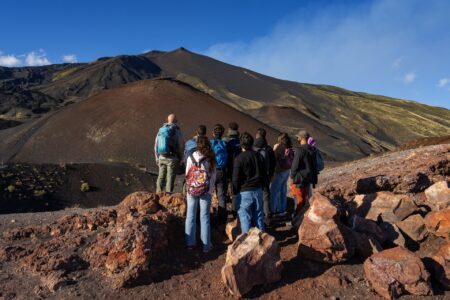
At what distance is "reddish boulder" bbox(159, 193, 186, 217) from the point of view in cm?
695

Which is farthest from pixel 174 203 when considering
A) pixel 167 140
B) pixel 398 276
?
pixel 398 276

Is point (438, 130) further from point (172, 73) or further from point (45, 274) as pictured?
point (45, 274)

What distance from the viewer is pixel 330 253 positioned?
575 centimetres

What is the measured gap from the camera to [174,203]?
23.3ft

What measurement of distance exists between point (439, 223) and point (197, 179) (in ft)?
12.0

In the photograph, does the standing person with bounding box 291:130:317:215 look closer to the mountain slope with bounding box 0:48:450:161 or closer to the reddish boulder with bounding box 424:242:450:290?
the reddish boulder with bounding box 424:242:450:290

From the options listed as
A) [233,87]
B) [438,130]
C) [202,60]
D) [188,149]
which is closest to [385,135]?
[438,130]

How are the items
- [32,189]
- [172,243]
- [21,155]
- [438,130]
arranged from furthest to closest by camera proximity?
[438,130]
[21,155]
[32,189]
[172,243]

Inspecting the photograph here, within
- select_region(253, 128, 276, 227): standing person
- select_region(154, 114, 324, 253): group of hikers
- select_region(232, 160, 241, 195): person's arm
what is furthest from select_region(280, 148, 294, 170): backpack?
select_region(232, 160, 241, 195): person's arm

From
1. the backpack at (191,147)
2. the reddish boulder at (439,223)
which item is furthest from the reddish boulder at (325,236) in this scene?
the backpack at (191,147)

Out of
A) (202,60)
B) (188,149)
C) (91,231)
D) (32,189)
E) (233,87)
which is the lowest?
(32,189)

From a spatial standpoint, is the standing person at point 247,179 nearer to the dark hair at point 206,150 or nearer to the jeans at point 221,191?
the dark hair at point 206,150

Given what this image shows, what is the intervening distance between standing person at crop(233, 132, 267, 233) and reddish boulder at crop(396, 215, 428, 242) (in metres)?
2.26

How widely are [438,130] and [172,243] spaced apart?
324ft
